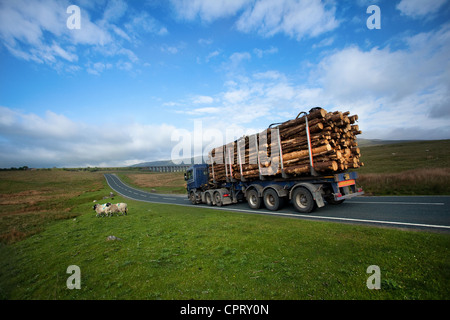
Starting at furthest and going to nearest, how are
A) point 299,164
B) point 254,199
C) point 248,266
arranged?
point 254,199
point 299,164
point 248,266

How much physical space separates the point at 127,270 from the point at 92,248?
105 inches

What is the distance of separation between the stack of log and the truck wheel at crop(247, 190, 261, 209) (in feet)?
3.26

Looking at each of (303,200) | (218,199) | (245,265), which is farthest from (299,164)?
(218,199)

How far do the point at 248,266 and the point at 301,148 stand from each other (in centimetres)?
727

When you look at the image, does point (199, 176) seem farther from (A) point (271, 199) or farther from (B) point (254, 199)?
(A) point (271, 199)

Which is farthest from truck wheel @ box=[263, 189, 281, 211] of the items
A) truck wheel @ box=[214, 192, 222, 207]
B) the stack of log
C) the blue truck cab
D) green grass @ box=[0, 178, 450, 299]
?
the blue truck cab

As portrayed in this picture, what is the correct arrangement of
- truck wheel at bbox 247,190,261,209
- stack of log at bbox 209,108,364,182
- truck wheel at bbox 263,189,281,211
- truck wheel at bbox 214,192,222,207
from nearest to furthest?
1. stack of log at bbox 209,108,364,182
2. truck wheel at bbox 263,189,281,211
3. truck wheel at bbox 247,190,261,209
4. truck wheel at bbox 214,192,222,207

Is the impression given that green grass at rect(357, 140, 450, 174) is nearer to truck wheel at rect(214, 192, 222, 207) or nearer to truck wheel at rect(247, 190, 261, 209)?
truck wheel at rect(247, 190, 261, 209)

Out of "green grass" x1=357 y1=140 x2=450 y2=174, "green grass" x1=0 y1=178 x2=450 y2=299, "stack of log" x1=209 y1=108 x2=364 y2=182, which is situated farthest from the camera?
"green grass" x1=357 y1=140 x2=450 y2=174

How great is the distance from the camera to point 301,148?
9.73m

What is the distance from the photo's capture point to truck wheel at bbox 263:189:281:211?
10.8m

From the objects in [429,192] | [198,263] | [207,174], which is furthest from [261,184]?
[429,192]
